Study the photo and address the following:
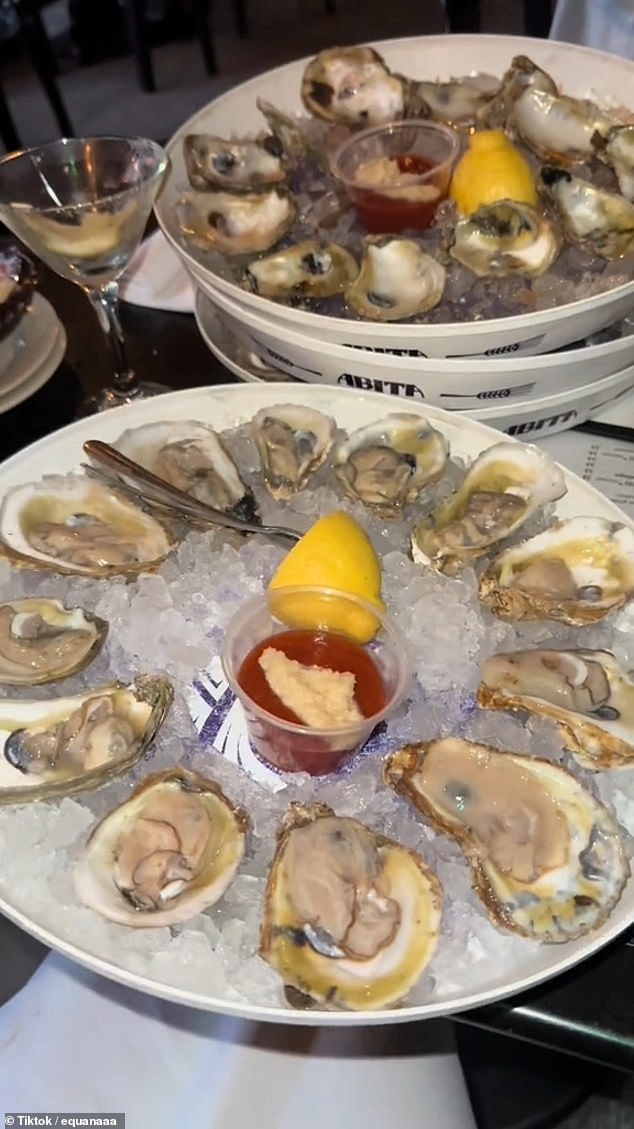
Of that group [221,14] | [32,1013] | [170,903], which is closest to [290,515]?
[170,903]

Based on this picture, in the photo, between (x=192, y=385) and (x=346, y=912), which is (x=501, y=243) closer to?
(x=192, y=385)

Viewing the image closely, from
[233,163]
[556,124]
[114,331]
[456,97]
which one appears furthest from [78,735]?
[456,97]

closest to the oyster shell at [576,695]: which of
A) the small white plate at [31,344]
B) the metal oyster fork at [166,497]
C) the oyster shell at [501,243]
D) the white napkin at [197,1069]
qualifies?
the metal oyster fork at [166,497]

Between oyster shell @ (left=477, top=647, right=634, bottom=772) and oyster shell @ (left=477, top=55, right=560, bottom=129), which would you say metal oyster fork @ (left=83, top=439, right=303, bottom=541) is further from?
oyster shell @ (left=477, top=55, right=560, bottom=129)

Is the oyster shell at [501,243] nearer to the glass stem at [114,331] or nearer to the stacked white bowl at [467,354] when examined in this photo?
the stacked white bowl at [467,354]

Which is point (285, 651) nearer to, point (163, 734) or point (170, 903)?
point (163, 734)

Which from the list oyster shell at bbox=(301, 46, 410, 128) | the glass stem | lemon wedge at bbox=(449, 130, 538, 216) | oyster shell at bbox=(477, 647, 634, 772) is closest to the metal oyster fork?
oyster shell at bbox=(477, 647, 634, 772)
